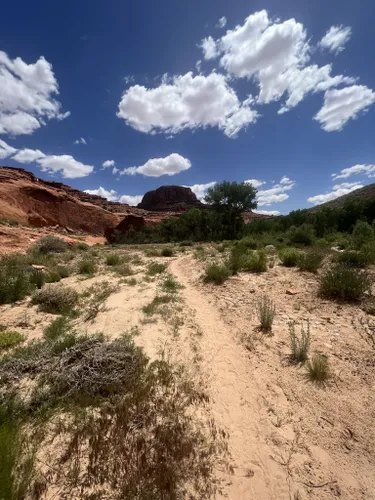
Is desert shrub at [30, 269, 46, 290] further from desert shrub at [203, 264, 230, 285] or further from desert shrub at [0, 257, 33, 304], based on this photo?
desert shrub at [203, 264, 230, 285]

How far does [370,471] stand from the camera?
6.91 ft

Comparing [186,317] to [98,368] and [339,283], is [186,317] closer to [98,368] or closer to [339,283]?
[98,368]

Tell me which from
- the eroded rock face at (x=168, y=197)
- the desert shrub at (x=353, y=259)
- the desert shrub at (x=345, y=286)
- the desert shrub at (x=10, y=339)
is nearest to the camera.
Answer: the desert shrub at (x=10, y=339)

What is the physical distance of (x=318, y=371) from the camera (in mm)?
3150

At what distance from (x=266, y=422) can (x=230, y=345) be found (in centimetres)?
155

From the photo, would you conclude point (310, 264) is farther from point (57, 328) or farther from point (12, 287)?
point (12, 287)

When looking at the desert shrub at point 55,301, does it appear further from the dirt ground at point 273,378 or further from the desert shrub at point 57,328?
the desert shrub at point 57,328

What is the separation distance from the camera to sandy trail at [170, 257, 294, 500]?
6.67 feet

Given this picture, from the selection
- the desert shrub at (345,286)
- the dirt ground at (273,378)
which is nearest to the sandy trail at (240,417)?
the dirt ground at (273,378)

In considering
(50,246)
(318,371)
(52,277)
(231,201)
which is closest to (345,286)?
(318,371)

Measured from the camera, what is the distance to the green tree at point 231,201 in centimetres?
3262

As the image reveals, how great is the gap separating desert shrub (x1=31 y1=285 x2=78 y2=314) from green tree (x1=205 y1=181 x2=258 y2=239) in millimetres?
27399

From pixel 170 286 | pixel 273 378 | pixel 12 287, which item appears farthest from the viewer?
pixel 170 286

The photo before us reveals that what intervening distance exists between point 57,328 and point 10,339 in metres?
0.69
